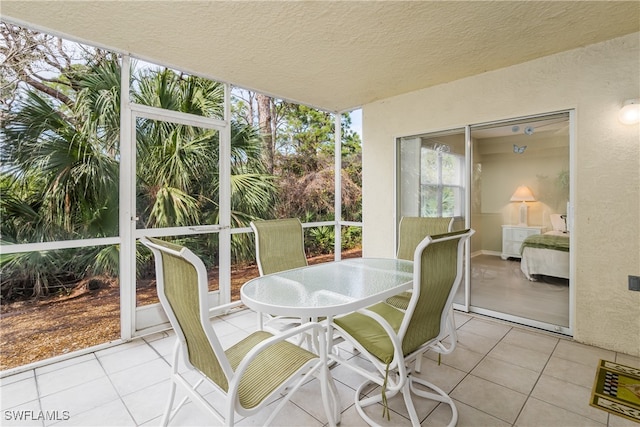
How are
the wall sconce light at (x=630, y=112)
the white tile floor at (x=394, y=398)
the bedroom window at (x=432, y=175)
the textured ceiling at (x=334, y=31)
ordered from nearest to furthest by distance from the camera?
the white tile floor at (x=394, y=398) → the textured ceiling at (x=334, y=31) → the wall sconce light at (x=630, y=112) → the bedroom window at (x=432, y=175)

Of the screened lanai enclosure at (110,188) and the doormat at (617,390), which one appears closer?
the doormat at (617,390)

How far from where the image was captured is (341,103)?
4.36 metres

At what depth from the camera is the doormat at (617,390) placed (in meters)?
1.87

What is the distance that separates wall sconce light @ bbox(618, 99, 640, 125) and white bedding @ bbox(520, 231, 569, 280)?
109cm

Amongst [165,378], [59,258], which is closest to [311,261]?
[165,378]

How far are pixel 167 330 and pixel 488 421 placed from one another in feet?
9.17

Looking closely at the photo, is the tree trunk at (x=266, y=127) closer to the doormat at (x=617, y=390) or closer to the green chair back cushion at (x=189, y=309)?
the green chair back cushion at (x=189, y=309)

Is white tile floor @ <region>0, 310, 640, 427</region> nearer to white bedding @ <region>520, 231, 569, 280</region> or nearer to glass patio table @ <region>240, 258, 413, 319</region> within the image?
white bedding @ <region>520, 231, 569, 280</region>

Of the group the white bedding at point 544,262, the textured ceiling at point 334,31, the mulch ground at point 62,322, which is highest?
the textured ceiling at point 334,31

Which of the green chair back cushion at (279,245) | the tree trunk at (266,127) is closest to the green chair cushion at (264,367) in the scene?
the green chair back cushion at (279,245)

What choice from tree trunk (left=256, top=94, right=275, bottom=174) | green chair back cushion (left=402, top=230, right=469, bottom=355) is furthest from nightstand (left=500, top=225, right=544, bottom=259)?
tree trunk (left=256, top=94, right=275, bottom=174)

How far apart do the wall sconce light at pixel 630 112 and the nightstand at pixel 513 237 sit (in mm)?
1142

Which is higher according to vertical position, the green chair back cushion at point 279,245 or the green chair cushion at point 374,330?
the green chair back cushion at point 279,245

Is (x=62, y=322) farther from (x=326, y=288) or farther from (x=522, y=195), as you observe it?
(x=522, y=195)
